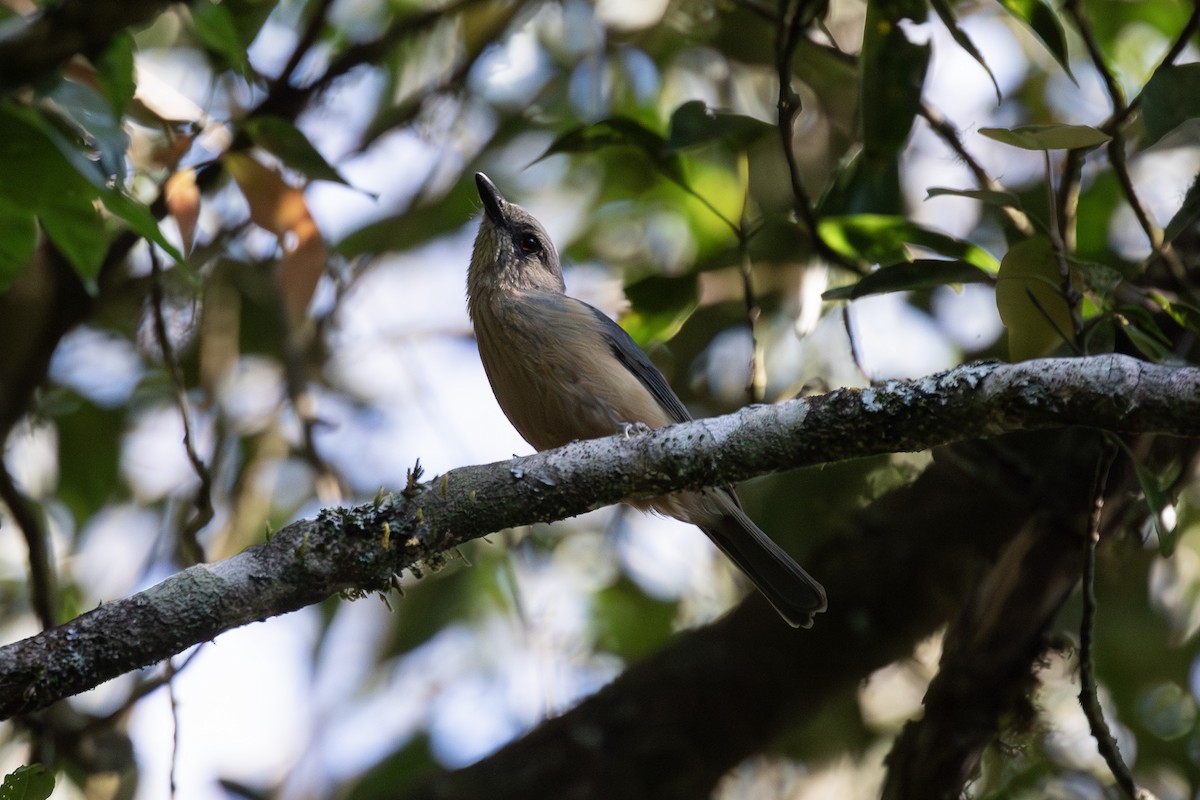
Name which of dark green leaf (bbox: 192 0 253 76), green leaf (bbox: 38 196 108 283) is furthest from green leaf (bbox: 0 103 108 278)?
dark green leaf (bbox: 192 0 253 76)

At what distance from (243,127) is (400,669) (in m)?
3.18

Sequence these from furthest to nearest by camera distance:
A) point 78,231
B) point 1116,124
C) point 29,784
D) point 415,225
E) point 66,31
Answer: point 415,225 < point 1116,124 < point 78,231 < point 29,784 < point 66,31

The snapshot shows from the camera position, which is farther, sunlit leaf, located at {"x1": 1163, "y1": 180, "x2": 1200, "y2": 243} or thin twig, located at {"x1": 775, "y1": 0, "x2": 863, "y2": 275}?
thin twig, located at {"x1": 775, "y1": 0, "x2": 863, "y2": 275}

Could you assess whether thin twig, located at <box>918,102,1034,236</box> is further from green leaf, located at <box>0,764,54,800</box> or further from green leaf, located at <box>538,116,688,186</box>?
green leaf, located at <box>0,764,54,800</box>

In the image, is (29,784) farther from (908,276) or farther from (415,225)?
(415,225)

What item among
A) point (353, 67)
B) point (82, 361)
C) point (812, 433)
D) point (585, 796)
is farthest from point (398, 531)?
point (82, 361)

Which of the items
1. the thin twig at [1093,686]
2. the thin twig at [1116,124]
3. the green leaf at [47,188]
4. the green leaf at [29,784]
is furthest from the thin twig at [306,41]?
the thin twig at [1093,686]

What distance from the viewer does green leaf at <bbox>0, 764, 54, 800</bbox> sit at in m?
2.43

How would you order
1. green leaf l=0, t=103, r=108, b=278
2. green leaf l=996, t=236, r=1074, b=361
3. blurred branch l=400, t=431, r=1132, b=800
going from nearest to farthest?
green leaf l=0, t=103, r=108, b=278
green leaf l=996, t=236, r=1074, b=361
blurred branch l=400, t=431, r=1132, b=800

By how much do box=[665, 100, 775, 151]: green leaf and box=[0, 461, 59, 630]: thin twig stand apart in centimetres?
279

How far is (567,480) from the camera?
9.50 feet

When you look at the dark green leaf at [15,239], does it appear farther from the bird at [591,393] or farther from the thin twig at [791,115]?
the thin twig at [791,115]

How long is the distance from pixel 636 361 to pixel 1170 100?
79.0 inches

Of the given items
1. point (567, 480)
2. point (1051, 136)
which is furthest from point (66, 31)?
point (1051, 136)
